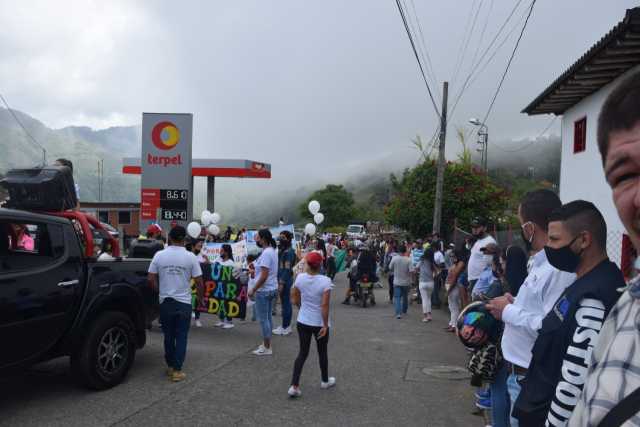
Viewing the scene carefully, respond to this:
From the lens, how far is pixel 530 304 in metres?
3.29

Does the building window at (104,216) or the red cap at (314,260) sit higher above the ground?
the red cap at (314,260)

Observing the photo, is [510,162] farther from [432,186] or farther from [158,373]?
[158,373]

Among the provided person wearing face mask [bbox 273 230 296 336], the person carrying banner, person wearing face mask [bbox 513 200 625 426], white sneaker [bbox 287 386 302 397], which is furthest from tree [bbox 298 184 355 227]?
person wearing face mask [bbox 513 200 625 426]

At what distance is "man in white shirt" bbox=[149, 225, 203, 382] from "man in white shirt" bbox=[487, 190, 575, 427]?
4.09 m

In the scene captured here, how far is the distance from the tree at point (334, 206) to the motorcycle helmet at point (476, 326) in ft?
286

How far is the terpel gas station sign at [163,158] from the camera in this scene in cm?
1527

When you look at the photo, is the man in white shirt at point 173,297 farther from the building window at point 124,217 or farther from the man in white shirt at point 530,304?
the building window at point 124,217

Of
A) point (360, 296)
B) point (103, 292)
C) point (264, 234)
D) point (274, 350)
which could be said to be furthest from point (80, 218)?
point (360, 296)

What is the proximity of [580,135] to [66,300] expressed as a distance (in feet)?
38.1

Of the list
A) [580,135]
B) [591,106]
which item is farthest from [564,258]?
[580,135]

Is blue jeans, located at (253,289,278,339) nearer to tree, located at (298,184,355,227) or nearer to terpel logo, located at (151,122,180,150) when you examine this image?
terpel logo, located at (151,122,180,150)

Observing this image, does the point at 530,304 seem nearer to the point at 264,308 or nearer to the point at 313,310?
the point at 313,310

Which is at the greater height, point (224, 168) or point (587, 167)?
point (224, 168)

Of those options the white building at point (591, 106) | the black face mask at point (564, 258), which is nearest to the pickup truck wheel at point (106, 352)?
the black face mask at point (564, 258)
